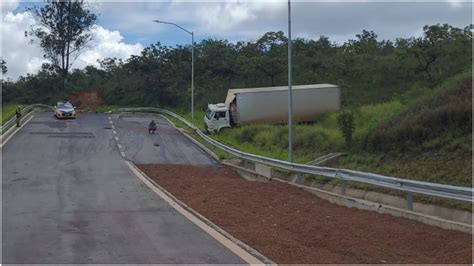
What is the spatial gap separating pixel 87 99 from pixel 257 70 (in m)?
23.4

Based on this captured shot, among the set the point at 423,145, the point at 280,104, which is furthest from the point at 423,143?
the point at 280,104

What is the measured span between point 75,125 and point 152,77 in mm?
29207

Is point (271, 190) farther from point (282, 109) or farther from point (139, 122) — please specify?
point (139, 122)

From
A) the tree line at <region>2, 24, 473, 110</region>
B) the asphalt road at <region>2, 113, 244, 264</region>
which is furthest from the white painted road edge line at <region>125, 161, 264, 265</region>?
the tree line at <region>2, 24, 473, 110</region>

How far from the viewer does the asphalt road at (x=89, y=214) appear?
9492 millimetres

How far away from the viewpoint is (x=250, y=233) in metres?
11.4

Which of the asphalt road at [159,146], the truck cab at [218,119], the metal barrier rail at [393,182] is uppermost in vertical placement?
the truck cab at [218,119]

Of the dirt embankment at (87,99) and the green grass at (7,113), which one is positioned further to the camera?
the dirt embankment at (87,99)

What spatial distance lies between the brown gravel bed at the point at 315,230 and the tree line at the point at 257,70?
3499 cm

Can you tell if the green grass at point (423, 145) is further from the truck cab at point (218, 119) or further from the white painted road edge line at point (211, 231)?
the truck cab at point (218, 119)

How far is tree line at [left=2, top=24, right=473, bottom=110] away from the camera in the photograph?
51750 mm

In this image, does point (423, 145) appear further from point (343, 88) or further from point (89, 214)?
point (343, 88)

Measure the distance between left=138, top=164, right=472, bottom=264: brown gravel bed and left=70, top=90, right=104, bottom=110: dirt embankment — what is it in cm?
6046

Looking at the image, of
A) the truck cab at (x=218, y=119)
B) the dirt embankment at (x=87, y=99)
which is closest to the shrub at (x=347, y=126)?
the truck cab at (x=218, y=119)
